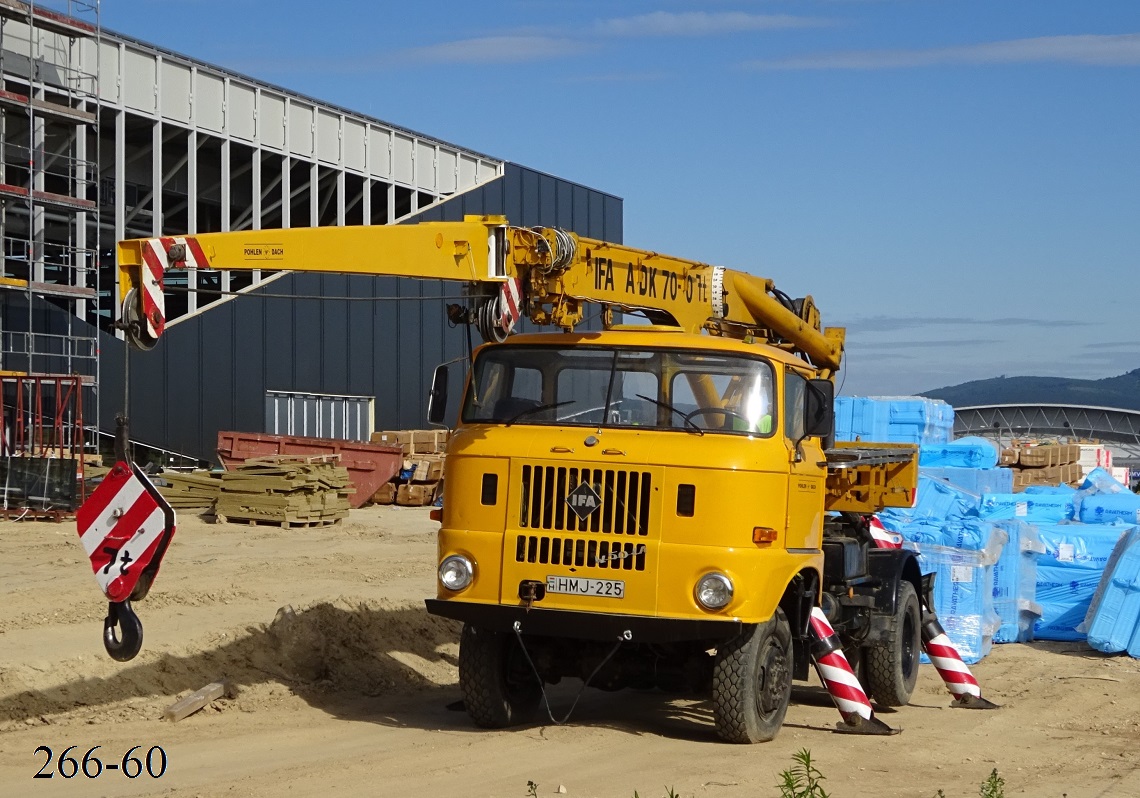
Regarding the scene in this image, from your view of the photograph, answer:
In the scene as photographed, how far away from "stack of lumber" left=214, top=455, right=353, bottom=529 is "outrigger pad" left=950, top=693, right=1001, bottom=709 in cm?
1435

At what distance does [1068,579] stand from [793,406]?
764 cm

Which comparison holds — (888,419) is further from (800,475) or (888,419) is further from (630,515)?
(630,515)

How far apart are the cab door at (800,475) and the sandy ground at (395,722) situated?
144cm

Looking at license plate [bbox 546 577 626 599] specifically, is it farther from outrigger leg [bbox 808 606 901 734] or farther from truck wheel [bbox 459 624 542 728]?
outrigger leg [bbox 808 606 901 734]

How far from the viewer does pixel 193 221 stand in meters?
30.9

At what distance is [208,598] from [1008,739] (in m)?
8.07

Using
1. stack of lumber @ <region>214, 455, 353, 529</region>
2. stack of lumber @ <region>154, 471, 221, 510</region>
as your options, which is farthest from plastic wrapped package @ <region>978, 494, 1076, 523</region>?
stack of lumber @ <region>154, 471, 221, 510</region>

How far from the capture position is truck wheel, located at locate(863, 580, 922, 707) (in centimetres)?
1115

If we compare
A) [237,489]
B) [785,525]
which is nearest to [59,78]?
[237,489]

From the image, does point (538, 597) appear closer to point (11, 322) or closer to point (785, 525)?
point (785, 525)

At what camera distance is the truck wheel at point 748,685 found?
28.4ft

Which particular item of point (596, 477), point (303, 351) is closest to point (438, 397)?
point (596, 477)

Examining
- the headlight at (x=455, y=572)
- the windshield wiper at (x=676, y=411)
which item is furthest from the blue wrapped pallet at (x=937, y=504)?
the headlight at (x=455, y=572)

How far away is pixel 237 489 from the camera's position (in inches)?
926
